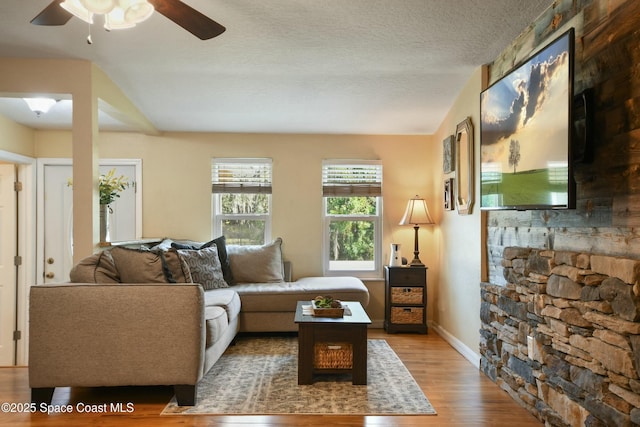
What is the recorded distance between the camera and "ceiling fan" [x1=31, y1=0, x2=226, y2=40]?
7.04ft

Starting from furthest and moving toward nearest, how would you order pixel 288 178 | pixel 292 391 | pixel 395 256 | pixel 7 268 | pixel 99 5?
pixel 288 178 → pixel 395 256 → pixel 7 268 → pixel 292 391 → pixel 99 5

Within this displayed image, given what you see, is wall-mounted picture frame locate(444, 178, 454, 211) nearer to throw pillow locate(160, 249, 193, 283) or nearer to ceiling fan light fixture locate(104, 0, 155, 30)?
throw pillow locate(160, 249, 193, 283)

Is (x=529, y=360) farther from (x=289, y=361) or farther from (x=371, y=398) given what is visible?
(x=289, y=361)

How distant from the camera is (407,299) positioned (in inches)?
194

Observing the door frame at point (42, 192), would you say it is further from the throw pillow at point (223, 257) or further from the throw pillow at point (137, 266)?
the throw pillow at point (137, 266)

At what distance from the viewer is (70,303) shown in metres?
2.83

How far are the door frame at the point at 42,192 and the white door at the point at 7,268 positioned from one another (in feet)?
0.70

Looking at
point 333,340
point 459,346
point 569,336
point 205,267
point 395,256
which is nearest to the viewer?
point 569,336

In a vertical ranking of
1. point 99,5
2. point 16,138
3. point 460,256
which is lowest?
point 460,256

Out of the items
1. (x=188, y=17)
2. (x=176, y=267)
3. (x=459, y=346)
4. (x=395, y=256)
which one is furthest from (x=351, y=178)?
(x=188, y=17)

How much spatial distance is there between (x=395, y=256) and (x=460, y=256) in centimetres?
91

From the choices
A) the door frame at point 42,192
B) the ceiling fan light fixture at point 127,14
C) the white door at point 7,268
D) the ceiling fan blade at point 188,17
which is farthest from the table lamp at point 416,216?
the white door at point 7,268

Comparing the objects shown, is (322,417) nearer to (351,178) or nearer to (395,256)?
(395,256)

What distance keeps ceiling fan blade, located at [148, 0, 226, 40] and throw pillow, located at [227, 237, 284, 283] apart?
294 centimetres
